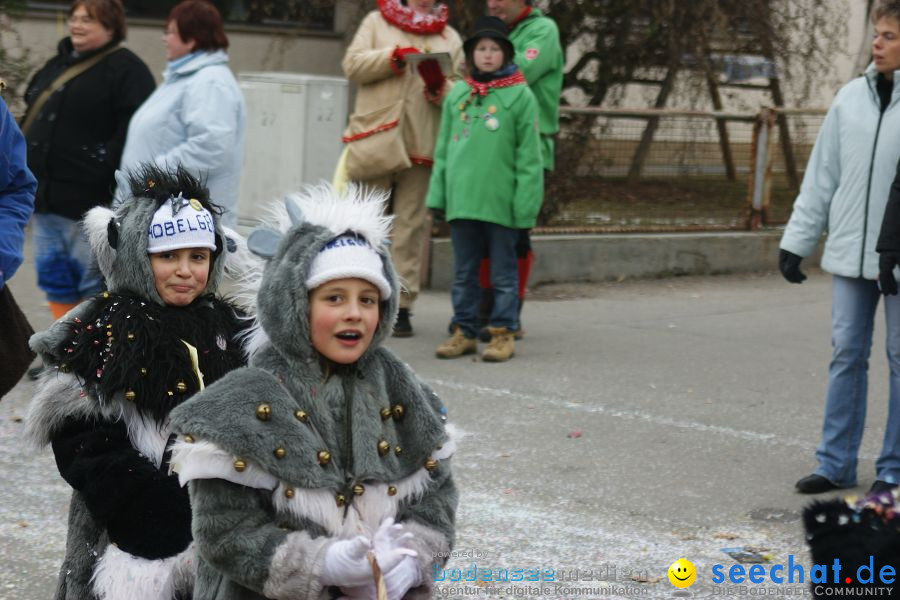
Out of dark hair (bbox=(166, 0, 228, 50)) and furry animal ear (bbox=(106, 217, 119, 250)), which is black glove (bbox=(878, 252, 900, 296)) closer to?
furry animal ear (bbox=(106, 217, 119, 250))

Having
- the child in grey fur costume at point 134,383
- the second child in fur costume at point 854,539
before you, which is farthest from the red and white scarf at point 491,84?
the second child in fur costume at point 854,539

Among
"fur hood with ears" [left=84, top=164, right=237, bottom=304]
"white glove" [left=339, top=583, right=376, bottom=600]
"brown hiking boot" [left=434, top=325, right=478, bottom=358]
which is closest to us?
"white glove" [left=339, top=583, right=376, bottom=600]

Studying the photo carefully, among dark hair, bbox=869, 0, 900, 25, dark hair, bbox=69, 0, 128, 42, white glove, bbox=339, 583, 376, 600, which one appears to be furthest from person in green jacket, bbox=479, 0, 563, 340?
white glove, bbox=339, 583, 376, 600

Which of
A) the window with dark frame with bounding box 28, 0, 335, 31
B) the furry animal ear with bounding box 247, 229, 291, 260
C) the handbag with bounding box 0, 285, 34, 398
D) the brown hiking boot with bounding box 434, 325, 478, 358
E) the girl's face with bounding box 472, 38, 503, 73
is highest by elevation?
the furry animal ear with bounding box 247, 229, 291, 260

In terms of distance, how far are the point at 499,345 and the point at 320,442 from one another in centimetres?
517

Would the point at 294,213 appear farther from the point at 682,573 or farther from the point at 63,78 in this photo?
the point at 63,78

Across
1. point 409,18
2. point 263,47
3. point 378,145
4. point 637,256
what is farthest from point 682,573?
point 263,47

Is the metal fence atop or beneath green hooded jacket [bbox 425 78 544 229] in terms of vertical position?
beneath

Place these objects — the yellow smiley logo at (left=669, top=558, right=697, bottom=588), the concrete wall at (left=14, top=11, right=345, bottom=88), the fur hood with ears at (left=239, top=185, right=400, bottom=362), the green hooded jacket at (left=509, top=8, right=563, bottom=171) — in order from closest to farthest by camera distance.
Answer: the fur hood with ears at (left=239, top=185, right=400, bottom=362), the yellow smiley logo at (left=669, top=558, right=697, bottom=588), the green hooded jacket at (left=509, top=8, right=563, bottom=171), the concrete wall at (left=14, top=11, right=345, bottom=88)

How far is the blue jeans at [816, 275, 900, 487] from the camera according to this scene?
5445 mm

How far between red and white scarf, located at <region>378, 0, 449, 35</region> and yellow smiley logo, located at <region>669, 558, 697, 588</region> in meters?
4.50

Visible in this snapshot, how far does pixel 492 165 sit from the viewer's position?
7617mm

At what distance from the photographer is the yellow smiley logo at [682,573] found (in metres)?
4.52

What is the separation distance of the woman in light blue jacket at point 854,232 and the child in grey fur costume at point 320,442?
2981mm
